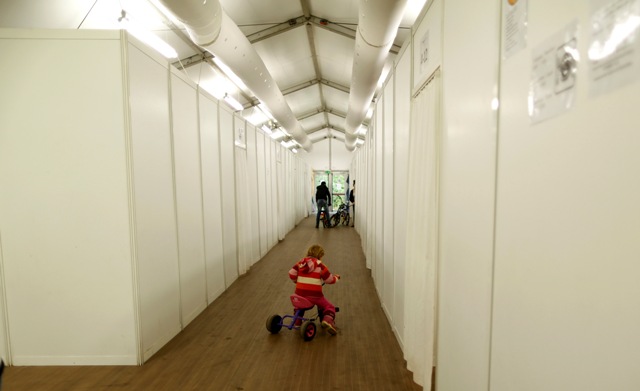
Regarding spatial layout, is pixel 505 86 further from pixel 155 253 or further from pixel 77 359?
pixel 77 359

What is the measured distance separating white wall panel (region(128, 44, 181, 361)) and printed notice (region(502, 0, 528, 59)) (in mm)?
2669

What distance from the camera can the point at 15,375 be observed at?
95.1 inches

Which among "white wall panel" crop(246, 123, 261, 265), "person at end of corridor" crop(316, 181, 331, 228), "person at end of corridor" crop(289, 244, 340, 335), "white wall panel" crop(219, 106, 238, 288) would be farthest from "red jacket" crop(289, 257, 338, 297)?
"person at end of corridor" crop(316, 181, 331, 228)

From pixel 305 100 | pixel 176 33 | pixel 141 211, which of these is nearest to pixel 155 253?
pixel 141 211

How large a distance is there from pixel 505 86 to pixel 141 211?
2755mm

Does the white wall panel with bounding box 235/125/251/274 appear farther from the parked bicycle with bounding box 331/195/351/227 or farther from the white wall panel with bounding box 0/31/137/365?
the parked bicycle with bounding box 331/195/351/227

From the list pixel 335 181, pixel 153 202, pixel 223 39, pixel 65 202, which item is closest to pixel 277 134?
pixel 335 181

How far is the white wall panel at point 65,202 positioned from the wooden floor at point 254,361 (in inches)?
8.8

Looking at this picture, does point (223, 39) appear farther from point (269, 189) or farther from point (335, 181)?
point (335, 181)

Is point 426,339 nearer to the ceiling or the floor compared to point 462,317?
nearer to the floor

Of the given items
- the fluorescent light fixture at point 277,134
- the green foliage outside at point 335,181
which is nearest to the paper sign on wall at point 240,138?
the fluorescent light fixture at point 277,134

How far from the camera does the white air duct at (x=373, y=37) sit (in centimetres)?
255

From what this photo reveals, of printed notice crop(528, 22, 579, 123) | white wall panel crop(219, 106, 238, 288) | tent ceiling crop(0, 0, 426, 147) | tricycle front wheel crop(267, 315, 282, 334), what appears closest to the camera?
printed notice crop(528, 22, 579, 123)

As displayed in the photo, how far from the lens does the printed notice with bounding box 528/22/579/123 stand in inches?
31.2
